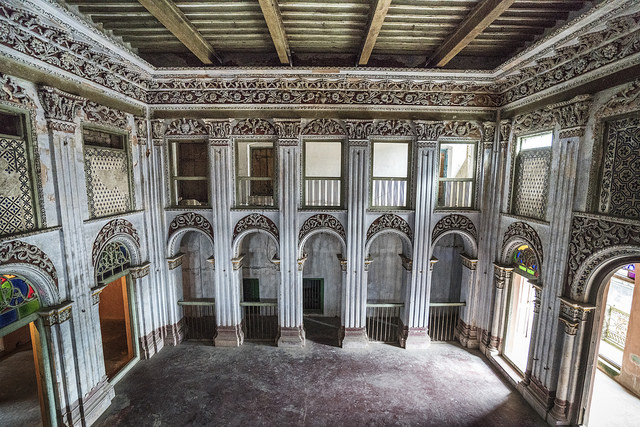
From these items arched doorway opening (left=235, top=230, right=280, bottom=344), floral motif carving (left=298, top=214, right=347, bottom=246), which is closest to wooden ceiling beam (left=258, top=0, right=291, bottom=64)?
floral motif carving (left=298, top=214, right=347, bottom=246)

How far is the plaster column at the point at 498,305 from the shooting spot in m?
6.35

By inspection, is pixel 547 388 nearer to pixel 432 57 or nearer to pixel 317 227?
pixel 317 227

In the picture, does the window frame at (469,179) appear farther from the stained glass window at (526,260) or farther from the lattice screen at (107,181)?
the lattice screen at (107,181)

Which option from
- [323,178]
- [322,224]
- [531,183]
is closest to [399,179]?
[323,178]

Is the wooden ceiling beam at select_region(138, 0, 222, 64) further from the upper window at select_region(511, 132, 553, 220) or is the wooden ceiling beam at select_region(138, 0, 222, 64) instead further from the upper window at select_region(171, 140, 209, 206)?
the upper window at select_region(511, 132, 553, 220)

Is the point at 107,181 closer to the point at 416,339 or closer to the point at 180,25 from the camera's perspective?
the point at 180,25

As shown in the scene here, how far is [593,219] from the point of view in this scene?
434 cm

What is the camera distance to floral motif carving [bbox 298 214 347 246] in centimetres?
688

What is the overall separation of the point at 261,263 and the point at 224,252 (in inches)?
69.0

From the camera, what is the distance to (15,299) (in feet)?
13.4

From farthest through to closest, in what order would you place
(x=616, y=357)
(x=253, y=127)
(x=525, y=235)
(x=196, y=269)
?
1. (x=196, y=269)
2. (x=616, y=357)
3. (x=253, y=127)
4. (x=525, y=235)

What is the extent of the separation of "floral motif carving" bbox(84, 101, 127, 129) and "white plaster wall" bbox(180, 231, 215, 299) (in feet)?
11.4

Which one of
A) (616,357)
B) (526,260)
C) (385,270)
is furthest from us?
(385,270)

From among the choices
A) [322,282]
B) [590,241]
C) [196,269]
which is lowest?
[322,282]
